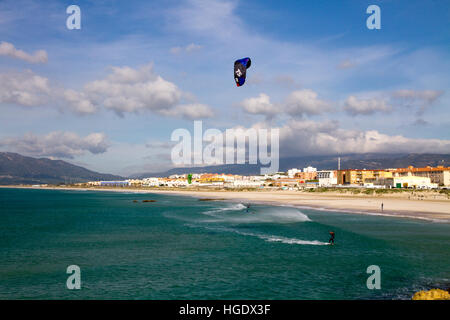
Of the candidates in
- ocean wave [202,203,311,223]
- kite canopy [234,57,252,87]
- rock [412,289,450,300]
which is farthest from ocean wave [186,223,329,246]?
rock [412,289,450,300]

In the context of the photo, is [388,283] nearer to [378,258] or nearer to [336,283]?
[336,283]

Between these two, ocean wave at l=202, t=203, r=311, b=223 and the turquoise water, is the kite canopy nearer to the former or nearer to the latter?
the turquoise water

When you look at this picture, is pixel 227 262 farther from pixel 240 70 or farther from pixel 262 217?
pixel 262 217

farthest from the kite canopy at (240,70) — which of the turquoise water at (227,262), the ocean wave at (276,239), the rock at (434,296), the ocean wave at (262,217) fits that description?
the ocean wave at (262,217)

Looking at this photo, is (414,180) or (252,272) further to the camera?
(414,180)

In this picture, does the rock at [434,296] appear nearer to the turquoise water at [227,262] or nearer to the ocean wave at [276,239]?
the turquoise water at [227,262]

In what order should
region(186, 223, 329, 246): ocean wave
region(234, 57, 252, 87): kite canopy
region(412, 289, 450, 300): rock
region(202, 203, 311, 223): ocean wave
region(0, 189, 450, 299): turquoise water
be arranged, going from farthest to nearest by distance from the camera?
1. region(202, 203, 311, 223): ocean wave
2. region(186, 223, 329, 246): ocean wave
3. region(234, 57, 252, 87): kite canopy
4. region(0, 189, 450, 299): turquoise water
5. region(412, 289, 450, 300): rock
